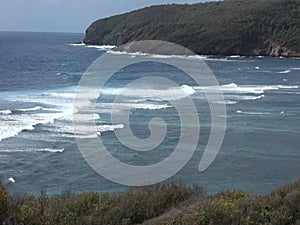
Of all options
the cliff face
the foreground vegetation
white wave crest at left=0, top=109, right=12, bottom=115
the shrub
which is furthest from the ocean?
the cliff face

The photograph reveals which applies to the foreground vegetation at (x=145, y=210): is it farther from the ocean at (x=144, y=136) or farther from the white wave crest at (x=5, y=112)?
the white wave crest at (x=5, y=112)

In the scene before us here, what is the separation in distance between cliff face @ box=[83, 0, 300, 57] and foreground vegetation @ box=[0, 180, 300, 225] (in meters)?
87.7

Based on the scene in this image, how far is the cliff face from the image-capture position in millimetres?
101500

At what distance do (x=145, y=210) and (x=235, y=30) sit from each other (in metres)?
97.7

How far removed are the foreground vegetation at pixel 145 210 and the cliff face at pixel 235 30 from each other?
8768cm

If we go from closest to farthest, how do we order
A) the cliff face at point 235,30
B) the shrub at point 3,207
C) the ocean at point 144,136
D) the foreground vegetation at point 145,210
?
the foreground vegetation at point 145,210
the shrub at point 3,207
the ocean at point 144,136
the cliff face at point 235,30

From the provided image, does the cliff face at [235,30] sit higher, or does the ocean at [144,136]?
the cliff face at [235,30]

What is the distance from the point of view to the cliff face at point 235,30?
102 metres

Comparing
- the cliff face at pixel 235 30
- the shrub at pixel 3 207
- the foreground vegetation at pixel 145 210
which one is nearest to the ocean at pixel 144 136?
the foreground vegetation at pixel 145 210

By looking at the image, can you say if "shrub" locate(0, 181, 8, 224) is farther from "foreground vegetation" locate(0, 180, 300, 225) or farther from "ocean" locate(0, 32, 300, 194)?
"ocean" locate(0, 32, 300, 194)

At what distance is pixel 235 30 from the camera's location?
105 metres

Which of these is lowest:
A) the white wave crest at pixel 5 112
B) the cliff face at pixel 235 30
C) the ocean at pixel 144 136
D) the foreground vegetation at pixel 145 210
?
the ocean at pixel 144 136

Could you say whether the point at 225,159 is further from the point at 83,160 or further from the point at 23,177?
the point at 23,177

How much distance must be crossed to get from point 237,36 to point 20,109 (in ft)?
245
